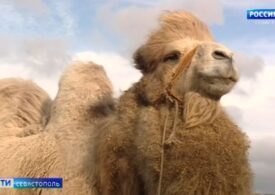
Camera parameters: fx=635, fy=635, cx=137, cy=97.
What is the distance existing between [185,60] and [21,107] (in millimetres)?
2175

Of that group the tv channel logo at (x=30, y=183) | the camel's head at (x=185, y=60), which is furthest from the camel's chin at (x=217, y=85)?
the tv channel logo at (x=30, y=183)

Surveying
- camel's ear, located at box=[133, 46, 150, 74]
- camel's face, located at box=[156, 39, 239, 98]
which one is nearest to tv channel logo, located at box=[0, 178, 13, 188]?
camel's ear, located at box=[133, 46, 150, 74]

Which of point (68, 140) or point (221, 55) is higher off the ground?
point (221, 55)

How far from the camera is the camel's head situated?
4.11m

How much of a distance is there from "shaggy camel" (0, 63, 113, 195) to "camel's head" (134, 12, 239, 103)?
2.18 feet

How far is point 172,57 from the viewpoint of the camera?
14.7 feet

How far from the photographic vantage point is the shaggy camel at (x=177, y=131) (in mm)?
4051

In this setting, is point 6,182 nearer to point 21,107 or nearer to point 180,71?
point 21,107

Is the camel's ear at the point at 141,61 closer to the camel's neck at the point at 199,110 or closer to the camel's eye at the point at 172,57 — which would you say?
the camel's eye at the point at 172,57

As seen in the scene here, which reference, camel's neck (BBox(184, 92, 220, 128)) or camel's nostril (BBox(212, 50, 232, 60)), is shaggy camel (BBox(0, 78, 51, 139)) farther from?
camel's nostril (BBox(212, 50, 232, 60))

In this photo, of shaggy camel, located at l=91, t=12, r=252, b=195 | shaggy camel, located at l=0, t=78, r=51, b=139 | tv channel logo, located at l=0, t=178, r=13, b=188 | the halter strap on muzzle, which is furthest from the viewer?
shaggy camel, located at l=0, t=78, r=51, b=139

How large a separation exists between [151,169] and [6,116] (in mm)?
2242

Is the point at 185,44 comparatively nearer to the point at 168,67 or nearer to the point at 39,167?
the point at 168,67

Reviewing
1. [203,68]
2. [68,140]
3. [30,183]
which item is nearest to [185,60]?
[203,68]
